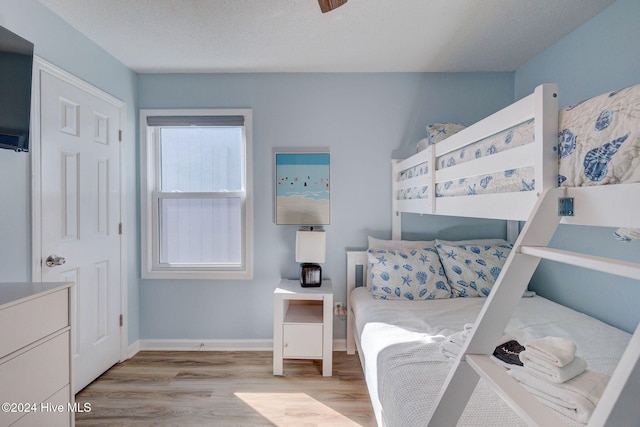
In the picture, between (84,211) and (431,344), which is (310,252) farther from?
(84,211)

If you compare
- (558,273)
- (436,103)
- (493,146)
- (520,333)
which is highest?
(436,103)

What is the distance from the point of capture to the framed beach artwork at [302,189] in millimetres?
Result: 2785

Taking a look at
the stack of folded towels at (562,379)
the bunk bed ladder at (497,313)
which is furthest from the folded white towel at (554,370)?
the bunk bed ladder at (497,313)

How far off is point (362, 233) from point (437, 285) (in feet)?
2.56

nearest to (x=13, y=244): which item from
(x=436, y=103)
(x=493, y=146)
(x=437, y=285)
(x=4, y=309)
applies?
(x=4, y=309)

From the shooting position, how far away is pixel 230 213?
9.48 ft

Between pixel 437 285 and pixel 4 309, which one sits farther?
pixel 437 285

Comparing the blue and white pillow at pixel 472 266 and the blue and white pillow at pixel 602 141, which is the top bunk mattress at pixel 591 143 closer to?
the blue and white pillow at pixel 602 141

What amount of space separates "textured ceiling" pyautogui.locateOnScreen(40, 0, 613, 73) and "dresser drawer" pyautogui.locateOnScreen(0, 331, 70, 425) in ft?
6.19

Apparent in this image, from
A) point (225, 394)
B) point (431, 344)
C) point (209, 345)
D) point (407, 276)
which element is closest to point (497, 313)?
point (431, 344)

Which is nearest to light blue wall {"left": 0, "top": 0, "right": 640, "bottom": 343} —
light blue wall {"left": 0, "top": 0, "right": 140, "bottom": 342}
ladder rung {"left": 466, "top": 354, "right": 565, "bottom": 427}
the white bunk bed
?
light blue wall {"left": 0, "top": 0, "right": 140, "bottom": 342}

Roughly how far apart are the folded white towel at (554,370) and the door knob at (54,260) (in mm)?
2471

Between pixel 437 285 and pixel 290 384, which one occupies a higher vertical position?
pixel 437 285

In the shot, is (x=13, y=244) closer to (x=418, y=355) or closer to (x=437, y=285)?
(x=418, y=355)
